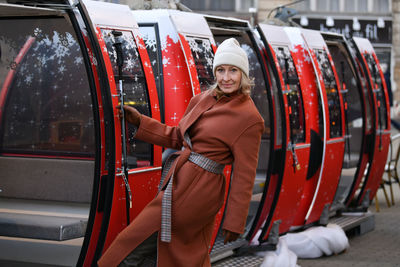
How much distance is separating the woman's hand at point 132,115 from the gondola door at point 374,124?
4.76 m

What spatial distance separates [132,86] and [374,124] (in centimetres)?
459

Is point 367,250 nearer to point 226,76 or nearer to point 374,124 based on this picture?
point 374,124

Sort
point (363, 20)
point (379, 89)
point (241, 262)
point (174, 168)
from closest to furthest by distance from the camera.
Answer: point (174, 168) → point (241, 262) → point (379, 89) → point (363, 20)

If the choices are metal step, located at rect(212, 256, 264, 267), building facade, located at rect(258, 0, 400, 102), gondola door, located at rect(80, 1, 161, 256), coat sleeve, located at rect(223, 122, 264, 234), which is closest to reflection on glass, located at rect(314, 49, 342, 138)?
metal step, located at rect(212, 256, 264, 267)

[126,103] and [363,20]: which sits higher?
[363,20]

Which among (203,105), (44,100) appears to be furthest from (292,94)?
(203,105)

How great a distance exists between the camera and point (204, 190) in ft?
12.8

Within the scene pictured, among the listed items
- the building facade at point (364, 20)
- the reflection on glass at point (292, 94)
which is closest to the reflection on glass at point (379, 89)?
the reflection on glass at point (292, 94)

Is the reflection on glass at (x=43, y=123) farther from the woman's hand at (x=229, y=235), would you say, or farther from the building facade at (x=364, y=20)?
the building facade at (x=364, y=20)

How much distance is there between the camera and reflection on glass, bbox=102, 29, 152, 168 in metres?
4.56

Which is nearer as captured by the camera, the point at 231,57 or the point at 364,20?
the point at 231,57

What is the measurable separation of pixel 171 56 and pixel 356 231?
3.93 metres

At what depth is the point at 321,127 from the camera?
289 inches

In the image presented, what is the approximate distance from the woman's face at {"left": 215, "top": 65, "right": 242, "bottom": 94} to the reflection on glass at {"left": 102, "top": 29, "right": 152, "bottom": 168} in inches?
29.8
